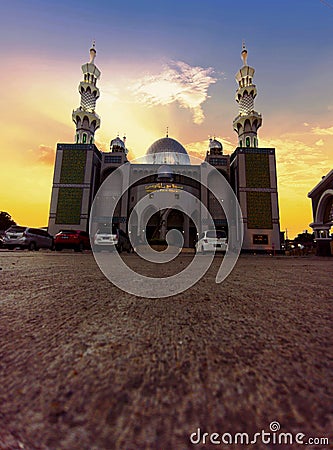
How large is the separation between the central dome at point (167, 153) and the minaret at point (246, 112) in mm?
10287

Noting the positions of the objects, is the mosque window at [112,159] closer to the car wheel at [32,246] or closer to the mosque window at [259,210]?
the mosque window at [259,210]

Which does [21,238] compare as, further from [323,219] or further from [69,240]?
[323,219]

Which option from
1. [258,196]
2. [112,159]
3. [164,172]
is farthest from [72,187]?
[258,196]

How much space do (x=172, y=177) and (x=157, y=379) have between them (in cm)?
4032

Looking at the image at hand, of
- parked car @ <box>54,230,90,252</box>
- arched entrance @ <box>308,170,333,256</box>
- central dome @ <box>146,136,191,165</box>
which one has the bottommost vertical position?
parked car @ <box>54,230,90,252</box>

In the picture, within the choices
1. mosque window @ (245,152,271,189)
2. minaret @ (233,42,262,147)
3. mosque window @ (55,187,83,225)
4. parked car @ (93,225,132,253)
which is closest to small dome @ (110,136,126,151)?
mosque window @ (55,187,83,225)

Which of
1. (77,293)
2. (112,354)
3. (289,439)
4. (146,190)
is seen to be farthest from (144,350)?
(146,190)

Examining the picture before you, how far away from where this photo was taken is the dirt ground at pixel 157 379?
1.52 feet

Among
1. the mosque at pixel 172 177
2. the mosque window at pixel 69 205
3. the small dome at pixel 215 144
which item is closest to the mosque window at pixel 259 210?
the mosque at pixel 172 177

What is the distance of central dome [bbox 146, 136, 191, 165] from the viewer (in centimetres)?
4622

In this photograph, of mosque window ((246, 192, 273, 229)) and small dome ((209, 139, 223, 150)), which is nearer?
mosque window ((246, 192, 273, 229))

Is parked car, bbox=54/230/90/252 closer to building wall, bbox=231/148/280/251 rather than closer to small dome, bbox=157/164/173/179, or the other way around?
building wall, bbox=231/148/280/251

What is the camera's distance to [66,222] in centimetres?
3528

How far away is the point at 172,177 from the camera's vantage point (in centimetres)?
4025
